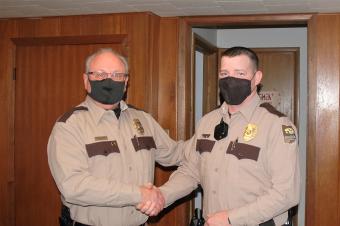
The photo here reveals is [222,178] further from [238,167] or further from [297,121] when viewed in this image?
[297,121]

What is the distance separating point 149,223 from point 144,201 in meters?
1.08

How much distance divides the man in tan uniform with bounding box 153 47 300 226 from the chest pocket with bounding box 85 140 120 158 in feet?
1.22

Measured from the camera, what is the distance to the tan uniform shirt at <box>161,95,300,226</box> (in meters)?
2.33

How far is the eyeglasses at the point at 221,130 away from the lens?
2.55 meters

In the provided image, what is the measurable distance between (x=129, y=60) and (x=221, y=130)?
1172 millimetres

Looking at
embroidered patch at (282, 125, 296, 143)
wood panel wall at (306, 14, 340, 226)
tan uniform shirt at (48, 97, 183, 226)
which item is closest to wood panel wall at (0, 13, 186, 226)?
tan uniform shirt at (48, 97, 183, 226)

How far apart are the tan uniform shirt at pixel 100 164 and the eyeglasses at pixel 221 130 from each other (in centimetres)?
46

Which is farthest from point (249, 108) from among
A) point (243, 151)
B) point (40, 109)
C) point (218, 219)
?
point (40, 109)

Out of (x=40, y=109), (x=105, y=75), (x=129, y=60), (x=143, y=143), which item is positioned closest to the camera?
(x=105, y=75)

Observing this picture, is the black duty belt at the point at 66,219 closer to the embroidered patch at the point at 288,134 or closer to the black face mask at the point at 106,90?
the black face mask at the point at 106,90

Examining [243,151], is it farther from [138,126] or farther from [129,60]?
[129,60]

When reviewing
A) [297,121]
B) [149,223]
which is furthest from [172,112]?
[297,121]

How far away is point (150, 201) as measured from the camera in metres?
2.56

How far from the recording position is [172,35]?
356 centimetres
